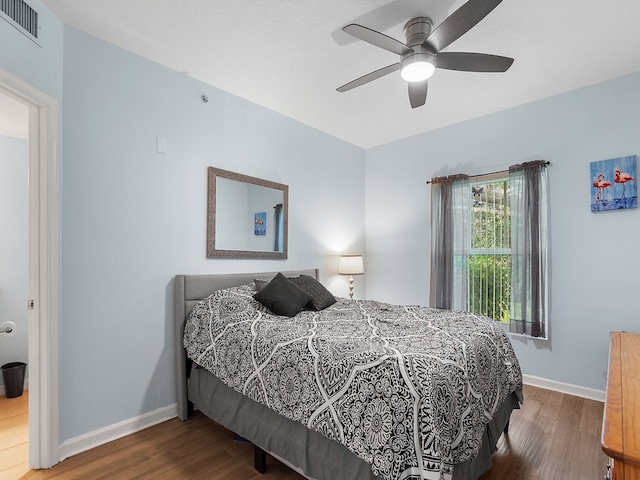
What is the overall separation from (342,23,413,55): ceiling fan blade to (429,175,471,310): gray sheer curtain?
203 centimetres

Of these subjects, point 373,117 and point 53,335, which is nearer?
point 53,335

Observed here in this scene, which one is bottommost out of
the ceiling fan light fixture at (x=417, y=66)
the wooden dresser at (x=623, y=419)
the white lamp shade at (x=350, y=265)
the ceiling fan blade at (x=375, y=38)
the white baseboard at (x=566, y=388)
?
the white baseboard at (x=566, y=388)

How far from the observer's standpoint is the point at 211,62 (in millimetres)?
2572

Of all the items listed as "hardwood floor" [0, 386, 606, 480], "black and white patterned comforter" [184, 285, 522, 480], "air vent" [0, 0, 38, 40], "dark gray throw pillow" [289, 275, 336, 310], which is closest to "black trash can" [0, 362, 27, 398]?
"hardwood floor" [0, 386, 606, 480]

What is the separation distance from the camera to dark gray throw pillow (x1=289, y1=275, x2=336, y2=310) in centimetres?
276

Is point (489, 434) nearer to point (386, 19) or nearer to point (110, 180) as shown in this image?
point (386, 19)

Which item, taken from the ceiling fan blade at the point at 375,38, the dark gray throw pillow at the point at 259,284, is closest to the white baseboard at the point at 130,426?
the dark gray throw pillow at the point at 259,284

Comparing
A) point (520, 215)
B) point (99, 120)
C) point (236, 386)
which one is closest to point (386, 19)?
point (99, 120)

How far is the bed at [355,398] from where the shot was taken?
127 centimetres

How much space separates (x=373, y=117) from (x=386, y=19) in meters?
1.53

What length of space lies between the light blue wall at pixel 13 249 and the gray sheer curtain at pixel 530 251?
4.68 m

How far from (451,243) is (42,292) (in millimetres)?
3578

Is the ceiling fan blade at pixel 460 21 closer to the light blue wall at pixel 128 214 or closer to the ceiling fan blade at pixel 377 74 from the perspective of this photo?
the ceiling fan blade at pixel 377 74

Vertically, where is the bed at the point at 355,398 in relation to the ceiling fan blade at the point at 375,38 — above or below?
below
